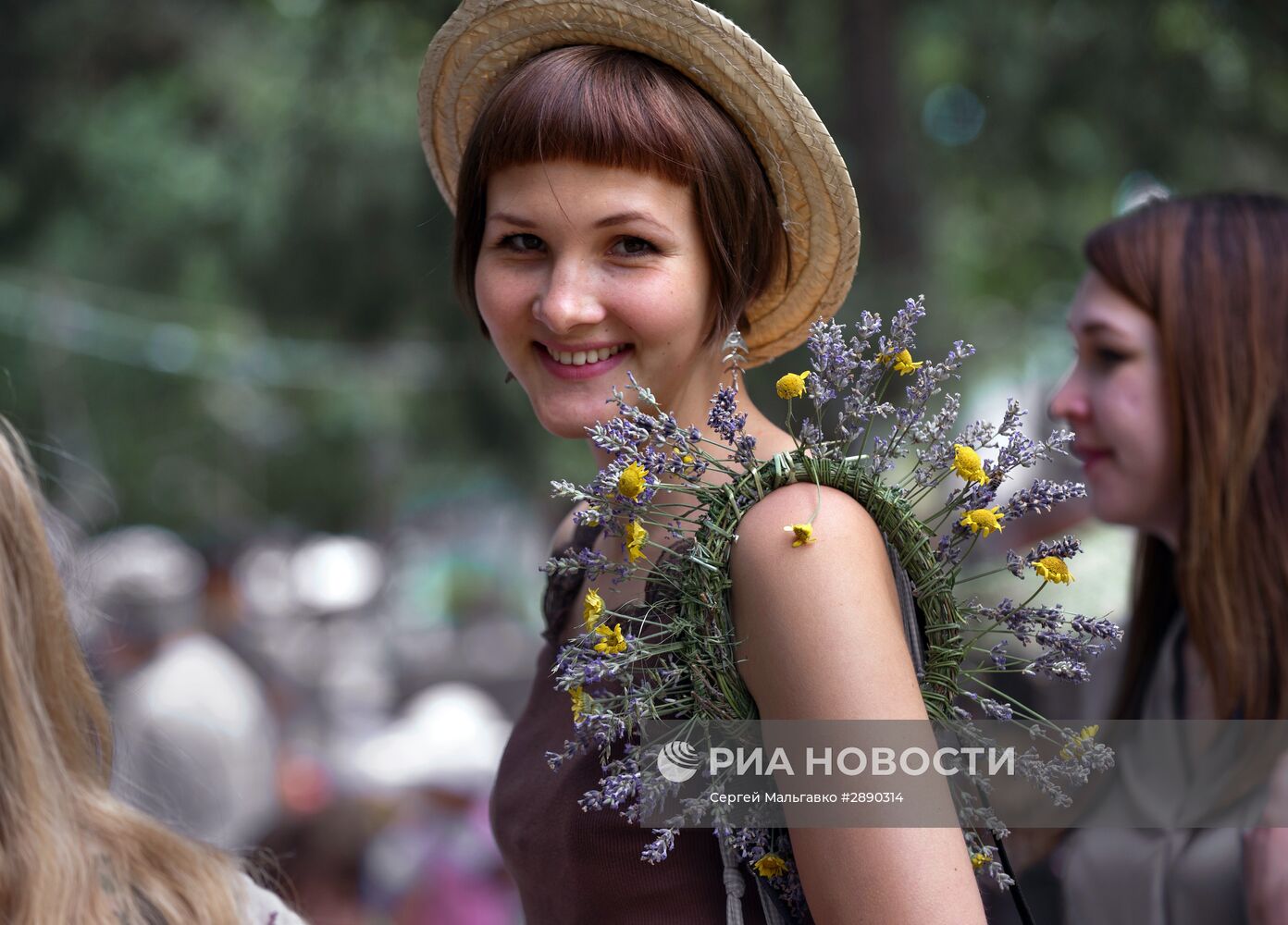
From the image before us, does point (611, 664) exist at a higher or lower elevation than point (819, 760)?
higher

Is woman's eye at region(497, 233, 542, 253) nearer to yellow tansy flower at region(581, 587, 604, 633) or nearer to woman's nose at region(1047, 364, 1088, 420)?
yellow tansy flower at region(581, 587, 604, 633)

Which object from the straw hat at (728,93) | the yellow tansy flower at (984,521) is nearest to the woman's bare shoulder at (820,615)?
the yellow tansy flower at (984,521)

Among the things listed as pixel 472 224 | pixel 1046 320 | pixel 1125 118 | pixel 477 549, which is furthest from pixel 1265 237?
pixel 477 549

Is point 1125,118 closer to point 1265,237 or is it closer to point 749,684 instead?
point 1265,237

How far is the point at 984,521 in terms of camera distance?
4.60 feet

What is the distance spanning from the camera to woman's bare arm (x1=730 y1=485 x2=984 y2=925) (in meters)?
1.31

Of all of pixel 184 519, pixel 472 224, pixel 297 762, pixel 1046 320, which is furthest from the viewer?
pixel 184 519

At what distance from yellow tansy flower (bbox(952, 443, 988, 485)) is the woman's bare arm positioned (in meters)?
0.12

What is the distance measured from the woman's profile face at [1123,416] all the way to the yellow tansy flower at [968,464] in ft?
3.78

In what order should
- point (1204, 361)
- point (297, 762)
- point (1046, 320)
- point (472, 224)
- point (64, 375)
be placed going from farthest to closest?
point (64, 375) → point (1046, 320) → point (297, 762) → point (1204, 361) → point (472, 224)

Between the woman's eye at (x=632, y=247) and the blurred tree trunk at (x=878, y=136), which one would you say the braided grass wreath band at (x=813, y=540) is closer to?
the woman's eye at (x=632, y=247)

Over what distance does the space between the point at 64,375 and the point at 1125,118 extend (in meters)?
14.3

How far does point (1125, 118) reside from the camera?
557cm

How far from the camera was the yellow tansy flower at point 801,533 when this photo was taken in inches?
53.5
